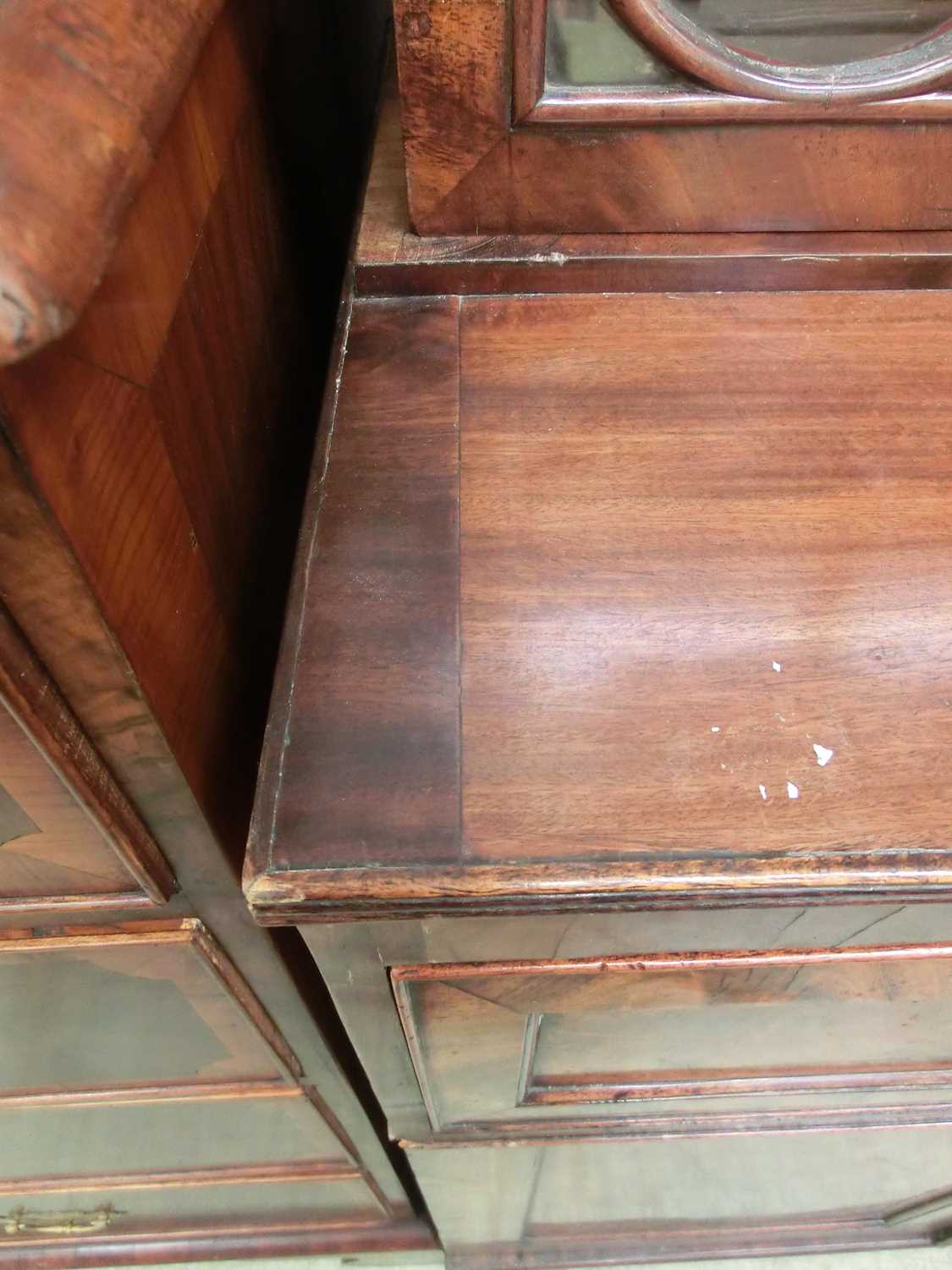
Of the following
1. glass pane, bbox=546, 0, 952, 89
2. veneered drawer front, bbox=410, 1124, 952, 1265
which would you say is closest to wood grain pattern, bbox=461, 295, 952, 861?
glass pane, bbox=546, 0, 952, 89

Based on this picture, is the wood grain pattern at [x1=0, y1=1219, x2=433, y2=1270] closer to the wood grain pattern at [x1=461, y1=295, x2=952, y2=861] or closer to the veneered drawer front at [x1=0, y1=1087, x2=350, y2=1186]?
the veneered drawer front at [x1=0, y1=1087, x2=350, y2=1186]

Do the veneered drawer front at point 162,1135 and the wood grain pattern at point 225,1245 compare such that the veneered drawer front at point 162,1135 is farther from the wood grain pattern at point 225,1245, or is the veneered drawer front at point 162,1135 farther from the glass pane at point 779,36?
the glass pane at point 779,36

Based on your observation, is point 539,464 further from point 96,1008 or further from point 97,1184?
point 97,1184

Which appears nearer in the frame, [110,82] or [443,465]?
[110,82]

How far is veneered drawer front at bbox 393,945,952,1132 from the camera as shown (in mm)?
418

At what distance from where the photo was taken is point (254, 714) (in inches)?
19.5

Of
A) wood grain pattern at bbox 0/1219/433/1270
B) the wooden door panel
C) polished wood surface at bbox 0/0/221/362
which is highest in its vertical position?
polished wood surface at bbox 0/0/221/362

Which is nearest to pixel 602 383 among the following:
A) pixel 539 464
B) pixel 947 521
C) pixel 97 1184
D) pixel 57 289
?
pixel 539 464

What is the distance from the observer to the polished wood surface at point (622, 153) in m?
0.44

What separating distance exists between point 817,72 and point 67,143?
0.35 meters

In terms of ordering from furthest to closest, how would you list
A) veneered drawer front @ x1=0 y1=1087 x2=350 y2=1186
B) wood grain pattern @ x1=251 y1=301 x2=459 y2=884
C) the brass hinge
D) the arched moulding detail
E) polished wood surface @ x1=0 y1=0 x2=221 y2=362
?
1. the brass hinge
2. veneered drawer front @ x1=0 y1=1087 x2=350 y2=1186
3. the arched moulding detail
4. wood grain pattern @ x1=251 y1=301 x2=459 y2=884
5. polished wood surface @ x1=0 y1=0 x2=221 y2=362

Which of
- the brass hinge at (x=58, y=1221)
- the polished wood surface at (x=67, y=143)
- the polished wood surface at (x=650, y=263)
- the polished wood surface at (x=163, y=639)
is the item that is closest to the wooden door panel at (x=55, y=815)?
the polished wood surface at (x=163, y=639)

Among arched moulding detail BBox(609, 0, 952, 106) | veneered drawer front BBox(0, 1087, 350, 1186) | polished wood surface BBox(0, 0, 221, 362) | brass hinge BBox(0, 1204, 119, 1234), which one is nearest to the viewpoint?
polished wood surface BBox(0, 0, 221, 362)

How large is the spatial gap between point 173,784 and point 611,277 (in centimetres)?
33
